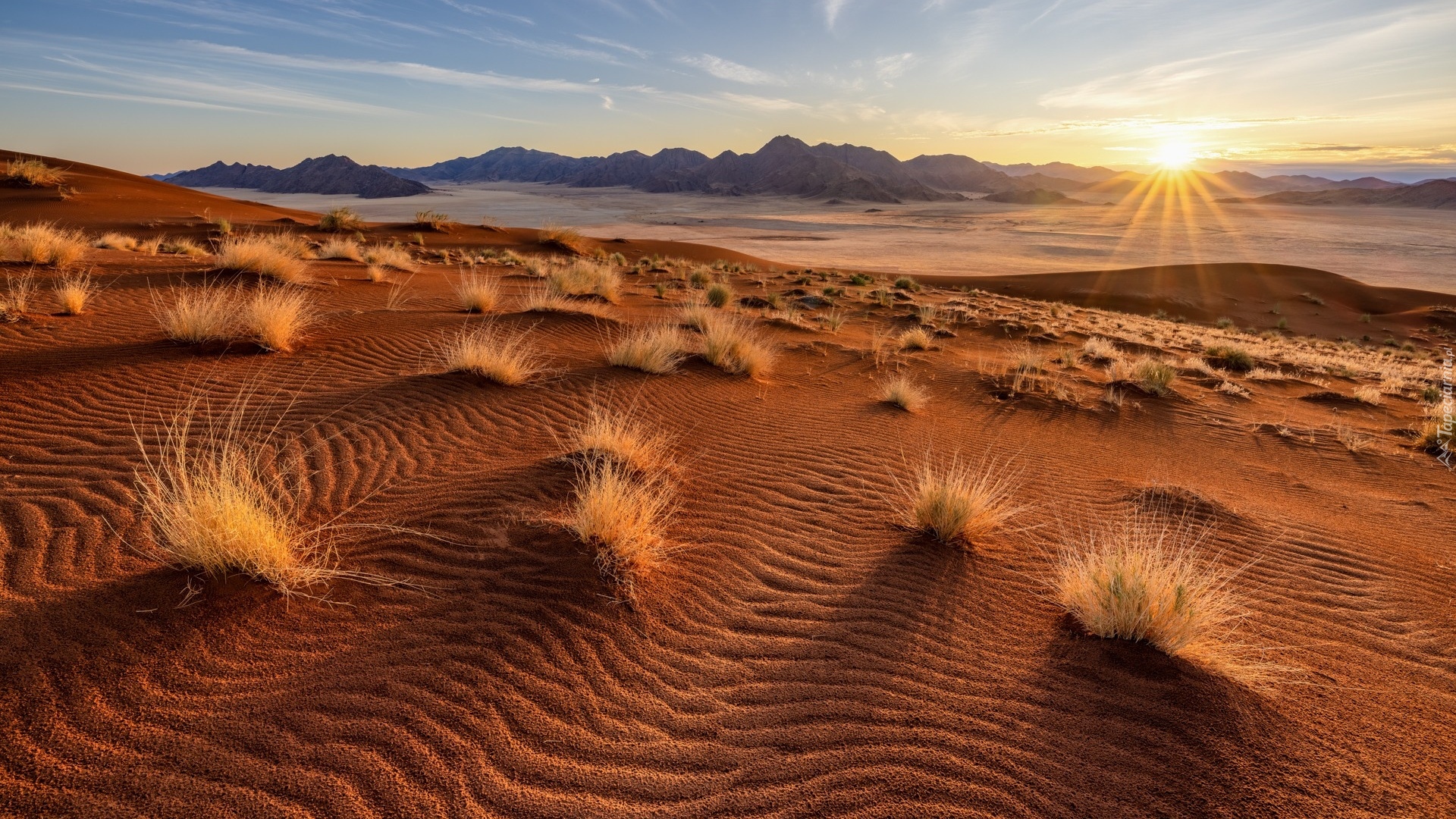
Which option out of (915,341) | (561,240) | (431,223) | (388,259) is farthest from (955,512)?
(431,223)

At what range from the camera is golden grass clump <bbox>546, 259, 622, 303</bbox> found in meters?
13.7

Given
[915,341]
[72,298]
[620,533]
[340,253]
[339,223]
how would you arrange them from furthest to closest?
[339,223]
[340,253]
[915,341]
[72,298]
[620,533]

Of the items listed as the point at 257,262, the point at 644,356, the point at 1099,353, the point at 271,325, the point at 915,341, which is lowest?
the point at 1099,353

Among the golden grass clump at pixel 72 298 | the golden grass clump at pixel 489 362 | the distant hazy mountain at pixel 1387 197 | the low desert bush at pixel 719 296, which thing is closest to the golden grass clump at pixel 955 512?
the golden grass clump at pixel 489 362

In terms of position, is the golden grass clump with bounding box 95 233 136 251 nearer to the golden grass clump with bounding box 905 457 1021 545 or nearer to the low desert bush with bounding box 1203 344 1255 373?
the golden grass clump with bounding box 905 457 1021 545

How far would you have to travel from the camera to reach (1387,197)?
462ft

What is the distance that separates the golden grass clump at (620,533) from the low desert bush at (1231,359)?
1490 centimetres

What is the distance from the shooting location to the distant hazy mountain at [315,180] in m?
127

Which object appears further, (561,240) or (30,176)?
(561,240)

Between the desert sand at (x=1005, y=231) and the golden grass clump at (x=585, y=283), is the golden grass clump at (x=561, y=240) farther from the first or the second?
the desert sand at (x=1005, y=231)

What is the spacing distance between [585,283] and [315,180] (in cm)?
15549

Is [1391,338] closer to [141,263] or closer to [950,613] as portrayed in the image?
[950,613]

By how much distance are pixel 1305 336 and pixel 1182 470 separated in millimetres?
27302

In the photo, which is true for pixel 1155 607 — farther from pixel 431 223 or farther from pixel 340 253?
pixel 431 223
